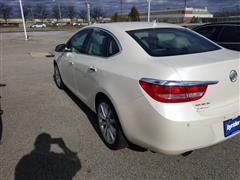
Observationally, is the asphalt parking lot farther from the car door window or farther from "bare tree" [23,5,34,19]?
"bare tree" [23,5,34,19]

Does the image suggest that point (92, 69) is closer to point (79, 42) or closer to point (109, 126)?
point (109, 126)

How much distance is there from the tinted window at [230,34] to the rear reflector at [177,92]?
406cm

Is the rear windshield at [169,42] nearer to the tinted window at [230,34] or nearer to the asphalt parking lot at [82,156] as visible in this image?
the asphalt parking lot at [82,156]

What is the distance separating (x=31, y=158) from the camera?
2.92 m

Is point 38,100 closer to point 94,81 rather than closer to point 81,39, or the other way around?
point 81,39

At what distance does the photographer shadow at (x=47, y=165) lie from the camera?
260 cm

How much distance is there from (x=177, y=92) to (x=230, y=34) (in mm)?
4359

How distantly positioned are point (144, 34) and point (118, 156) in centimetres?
159

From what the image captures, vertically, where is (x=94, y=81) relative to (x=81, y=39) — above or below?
below

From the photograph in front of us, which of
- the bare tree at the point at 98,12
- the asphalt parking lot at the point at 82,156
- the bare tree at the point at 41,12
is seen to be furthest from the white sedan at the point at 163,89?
the bare tree at the point at 41,12

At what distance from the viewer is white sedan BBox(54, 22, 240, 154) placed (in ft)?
7.12

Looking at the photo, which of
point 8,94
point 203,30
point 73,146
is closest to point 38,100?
point 8,94

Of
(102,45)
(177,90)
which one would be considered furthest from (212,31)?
(177,90)

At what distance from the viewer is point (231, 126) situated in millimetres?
2438
